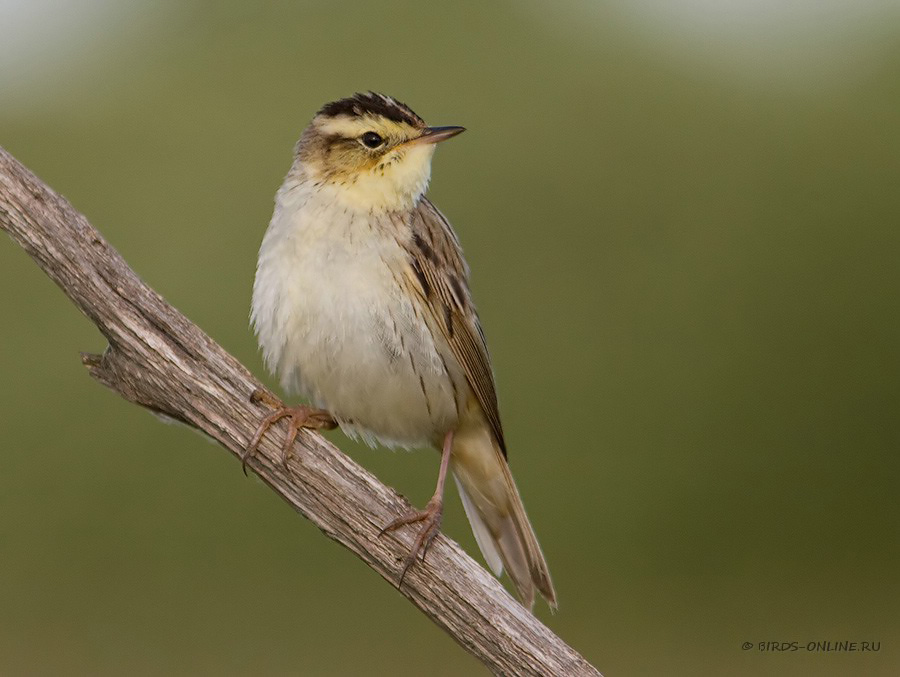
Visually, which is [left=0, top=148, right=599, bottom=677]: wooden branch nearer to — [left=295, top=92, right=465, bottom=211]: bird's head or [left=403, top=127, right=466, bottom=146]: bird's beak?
[left=295, top=92, right=465, bottom=211]: bird's head

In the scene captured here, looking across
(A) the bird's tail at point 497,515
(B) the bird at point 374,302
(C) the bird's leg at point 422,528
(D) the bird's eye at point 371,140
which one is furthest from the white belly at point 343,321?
(C) the bird's leg at point 422,528

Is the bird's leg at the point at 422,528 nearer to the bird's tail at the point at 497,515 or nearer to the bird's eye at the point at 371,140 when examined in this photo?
the bird's tail at the point at 497,515

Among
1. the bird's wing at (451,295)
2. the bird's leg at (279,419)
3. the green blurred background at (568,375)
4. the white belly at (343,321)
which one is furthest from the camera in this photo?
the green blurred background at (568,375)

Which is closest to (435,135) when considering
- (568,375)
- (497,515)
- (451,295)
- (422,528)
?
(451,295)

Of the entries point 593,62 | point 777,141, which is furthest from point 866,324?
point 593,62

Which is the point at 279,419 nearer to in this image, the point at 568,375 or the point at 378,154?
the point at 378,154

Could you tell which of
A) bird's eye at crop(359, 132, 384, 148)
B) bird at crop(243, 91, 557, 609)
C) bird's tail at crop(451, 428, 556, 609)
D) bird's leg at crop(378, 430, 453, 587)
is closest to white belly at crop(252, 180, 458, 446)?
bird at crop(243, 91, 557, 609)
